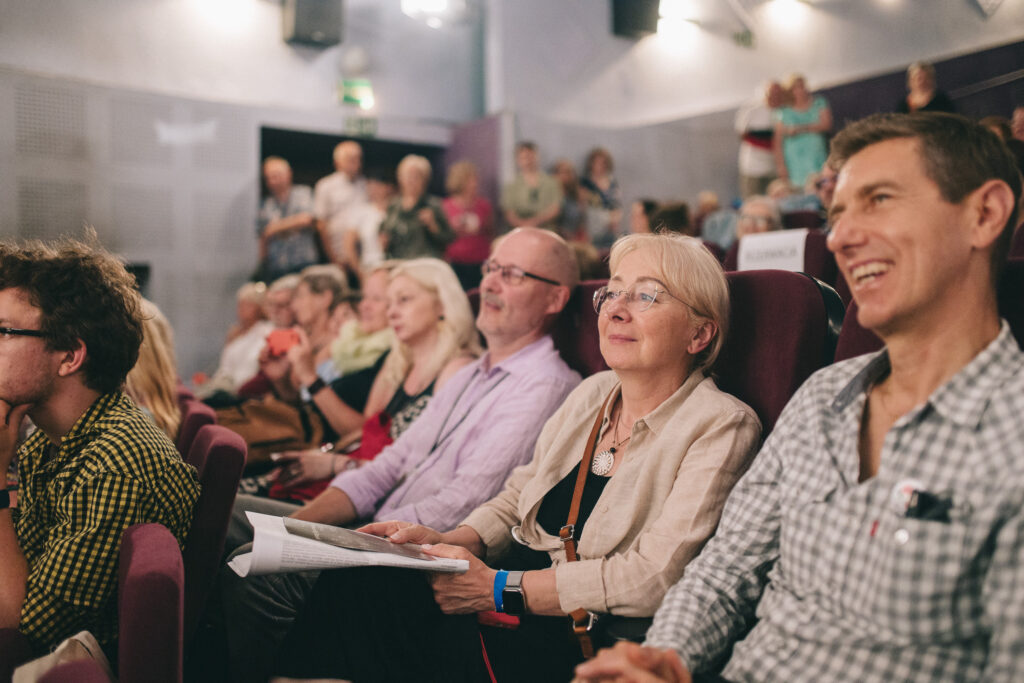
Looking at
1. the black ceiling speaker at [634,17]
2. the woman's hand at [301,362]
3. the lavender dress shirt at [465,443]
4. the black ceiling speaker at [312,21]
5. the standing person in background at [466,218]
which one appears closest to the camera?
the lavender dress shirt at [465,443]

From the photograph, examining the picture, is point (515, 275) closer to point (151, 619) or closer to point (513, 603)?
point (513, 603)

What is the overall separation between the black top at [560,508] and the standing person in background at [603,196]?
5600 millimetres

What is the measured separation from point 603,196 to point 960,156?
6350 mm

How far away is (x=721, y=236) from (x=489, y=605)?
4004mm

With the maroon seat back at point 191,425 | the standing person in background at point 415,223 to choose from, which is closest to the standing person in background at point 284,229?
the standing person in background at point 415,223

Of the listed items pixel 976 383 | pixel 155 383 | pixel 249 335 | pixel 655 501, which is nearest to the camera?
pixel 976 383

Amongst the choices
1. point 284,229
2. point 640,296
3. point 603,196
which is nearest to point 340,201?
point 284,229

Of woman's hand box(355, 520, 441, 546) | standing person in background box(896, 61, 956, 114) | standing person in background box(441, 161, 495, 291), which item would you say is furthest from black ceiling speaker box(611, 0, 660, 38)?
woman's hand box(355, 520, 441, 546)

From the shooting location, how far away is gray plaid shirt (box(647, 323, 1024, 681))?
0.91 metres

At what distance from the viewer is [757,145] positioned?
20.8 feet

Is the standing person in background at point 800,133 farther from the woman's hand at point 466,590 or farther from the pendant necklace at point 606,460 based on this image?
the woman's hand at point 466,590

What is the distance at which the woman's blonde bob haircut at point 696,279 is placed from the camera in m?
1.54

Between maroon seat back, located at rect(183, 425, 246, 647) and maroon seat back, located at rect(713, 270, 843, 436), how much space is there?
1.05 m

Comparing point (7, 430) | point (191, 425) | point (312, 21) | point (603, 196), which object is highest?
point (312, 21)
